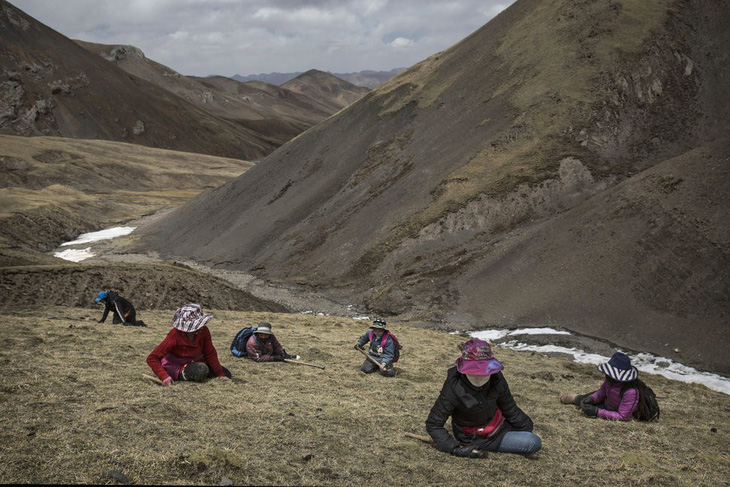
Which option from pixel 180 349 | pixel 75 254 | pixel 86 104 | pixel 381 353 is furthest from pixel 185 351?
pixel 86 104

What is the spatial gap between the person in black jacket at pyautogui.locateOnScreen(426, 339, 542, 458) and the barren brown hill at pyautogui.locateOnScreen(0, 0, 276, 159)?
113m

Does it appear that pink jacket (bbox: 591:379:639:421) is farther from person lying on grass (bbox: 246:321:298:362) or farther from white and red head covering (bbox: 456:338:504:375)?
person lying on grass (bbox: 246:321:298:362)

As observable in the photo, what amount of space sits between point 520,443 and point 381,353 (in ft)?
17.6

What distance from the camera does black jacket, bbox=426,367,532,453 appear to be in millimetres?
6516

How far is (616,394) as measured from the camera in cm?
916

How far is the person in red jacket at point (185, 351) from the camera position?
28.7ft

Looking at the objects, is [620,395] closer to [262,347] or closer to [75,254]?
[262,347]

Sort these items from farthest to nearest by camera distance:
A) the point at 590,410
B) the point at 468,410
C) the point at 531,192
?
the point at 531,192
the point at 590,410
the point at 468,410

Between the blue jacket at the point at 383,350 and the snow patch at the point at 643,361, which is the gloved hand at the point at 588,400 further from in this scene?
the snow patch at the point at 643,361

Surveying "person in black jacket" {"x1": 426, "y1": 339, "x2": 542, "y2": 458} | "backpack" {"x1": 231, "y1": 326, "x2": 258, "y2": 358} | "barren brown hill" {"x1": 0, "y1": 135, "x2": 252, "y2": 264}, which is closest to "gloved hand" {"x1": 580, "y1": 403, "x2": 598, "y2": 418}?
"person in black jacket" {"x1": 426, "y1": 339, "x2": 542, "y2": 458}

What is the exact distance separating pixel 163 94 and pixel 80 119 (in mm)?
40943

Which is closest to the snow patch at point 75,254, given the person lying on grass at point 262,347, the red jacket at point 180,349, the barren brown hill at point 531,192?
the barren brown hill at point 531,192

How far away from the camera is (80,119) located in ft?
365

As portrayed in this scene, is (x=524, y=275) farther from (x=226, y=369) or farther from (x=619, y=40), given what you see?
(x=619, y=40)
